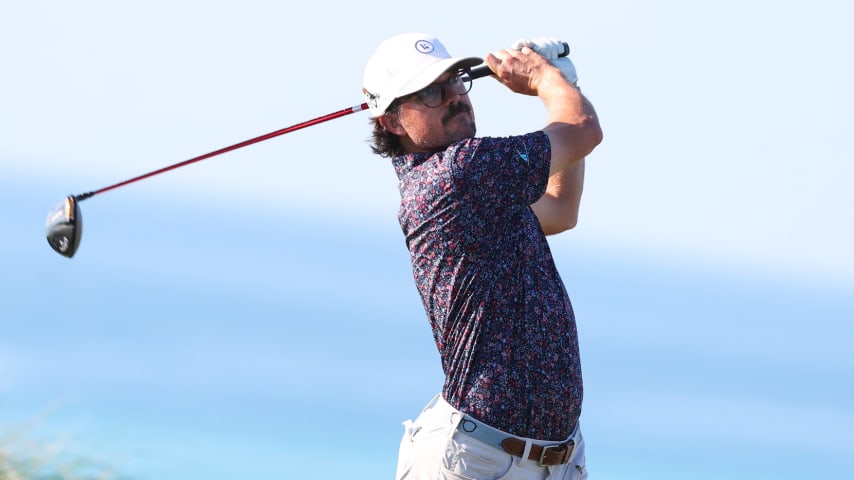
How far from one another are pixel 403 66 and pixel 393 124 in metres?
0.17

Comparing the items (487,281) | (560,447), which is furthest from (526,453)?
(487,281)

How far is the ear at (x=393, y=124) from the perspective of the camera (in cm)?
347

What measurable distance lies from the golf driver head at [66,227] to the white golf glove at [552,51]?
1.26 m

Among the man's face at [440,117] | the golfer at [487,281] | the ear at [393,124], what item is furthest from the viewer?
the ear at [393,124]

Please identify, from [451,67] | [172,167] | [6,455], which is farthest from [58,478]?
[451,67]

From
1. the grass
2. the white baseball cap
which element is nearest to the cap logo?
the white baseball cap

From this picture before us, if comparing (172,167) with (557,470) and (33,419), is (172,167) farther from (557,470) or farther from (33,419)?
(557,470)

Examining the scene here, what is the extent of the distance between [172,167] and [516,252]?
105 centimetres

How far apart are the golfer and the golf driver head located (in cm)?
91

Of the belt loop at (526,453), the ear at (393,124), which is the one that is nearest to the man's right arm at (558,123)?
the ear at (393,124)

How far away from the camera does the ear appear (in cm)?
347

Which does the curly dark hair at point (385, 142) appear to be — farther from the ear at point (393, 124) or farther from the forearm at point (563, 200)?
the forearm at point (563, 200)

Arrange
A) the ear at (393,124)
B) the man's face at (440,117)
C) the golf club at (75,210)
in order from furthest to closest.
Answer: the golf club at (75,210), the ear at (393,124), the man's face at (440,117)

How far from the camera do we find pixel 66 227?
11.9 feet
